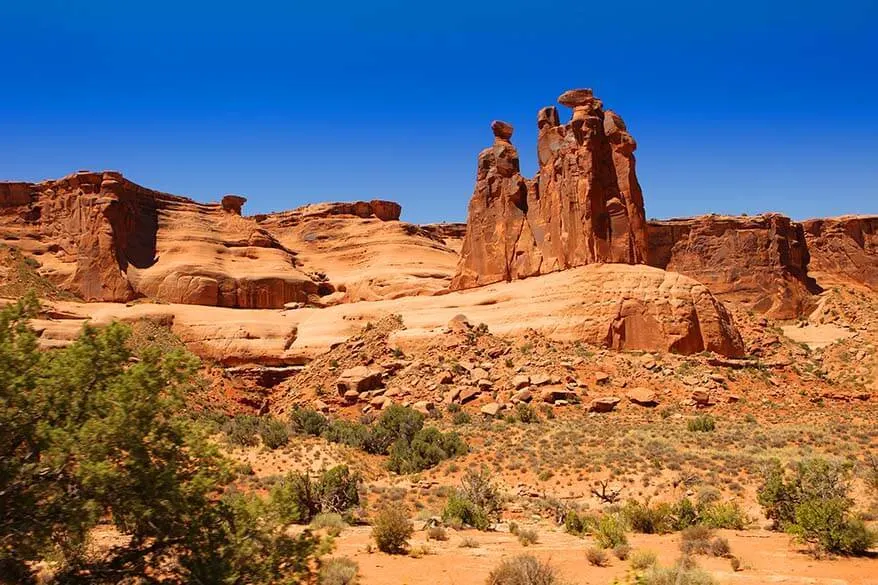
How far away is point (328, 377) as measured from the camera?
43812mm

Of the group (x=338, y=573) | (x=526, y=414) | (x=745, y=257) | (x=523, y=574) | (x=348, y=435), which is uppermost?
(x=745, y=257)

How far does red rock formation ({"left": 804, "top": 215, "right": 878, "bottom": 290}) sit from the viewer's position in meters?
88.4

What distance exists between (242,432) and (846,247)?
8465 centimetres

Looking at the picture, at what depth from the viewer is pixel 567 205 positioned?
43250 millimetres

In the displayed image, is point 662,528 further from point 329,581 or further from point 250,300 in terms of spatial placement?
point 250,300

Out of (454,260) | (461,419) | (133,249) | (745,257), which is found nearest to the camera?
(461,419)

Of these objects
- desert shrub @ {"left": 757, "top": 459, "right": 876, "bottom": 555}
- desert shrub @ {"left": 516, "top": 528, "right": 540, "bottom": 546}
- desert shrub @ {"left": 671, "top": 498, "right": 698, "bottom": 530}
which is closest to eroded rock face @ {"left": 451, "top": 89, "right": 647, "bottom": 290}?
desert shrub @ {"left": 671, "top": 498, "right": 698, "bottom": 530}

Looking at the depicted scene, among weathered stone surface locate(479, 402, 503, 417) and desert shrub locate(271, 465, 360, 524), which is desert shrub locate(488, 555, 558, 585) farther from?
weathered stone surface locate(479, 402, 503, 417)

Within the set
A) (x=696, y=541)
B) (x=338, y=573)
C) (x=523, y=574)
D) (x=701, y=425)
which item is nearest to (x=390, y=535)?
(x=338, y=573)

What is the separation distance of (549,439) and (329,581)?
17638mm

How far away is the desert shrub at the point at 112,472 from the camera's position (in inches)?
329

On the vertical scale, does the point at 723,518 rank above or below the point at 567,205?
below

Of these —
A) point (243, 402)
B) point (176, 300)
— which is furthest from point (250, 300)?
point (243, 402)

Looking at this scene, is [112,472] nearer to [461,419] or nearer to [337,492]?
[337,492]
